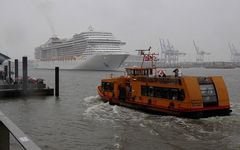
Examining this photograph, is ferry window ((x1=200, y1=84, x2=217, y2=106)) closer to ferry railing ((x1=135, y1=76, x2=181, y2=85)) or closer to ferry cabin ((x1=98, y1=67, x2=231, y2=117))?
ferry cabin ((x1=98, y1=67, x2=231, y2=117))

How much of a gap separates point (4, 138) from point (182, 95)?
638 inches

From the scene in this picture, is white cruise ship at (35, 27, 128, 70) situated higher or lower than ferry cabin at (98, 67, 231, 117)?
higher

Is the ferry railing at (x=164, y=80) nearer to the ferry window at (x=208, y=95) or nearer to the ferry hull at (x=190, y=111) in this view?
the ferry window at (x=208, y=95)

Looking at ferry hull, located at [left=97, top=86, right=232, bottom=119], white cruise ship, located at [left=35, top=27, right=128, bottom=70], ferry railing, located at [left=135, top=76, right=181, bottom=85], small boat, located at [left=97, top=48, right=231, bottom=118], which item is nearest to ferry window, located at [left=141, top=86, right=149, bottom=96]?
small boat, located at [left=97, top=48, right=231, bottom=118]

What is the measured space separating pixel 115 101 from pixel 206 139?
35.8 feet

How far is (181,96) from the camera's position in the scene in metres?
18.6

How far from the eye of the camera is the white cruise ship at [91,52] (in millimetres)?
89188

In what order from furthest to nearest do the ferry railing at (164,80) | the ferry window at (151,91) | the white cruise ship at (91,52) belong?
the white cruise ship at (91,52) → the ferry window at (151,91) → the ferry railing at (164,80)

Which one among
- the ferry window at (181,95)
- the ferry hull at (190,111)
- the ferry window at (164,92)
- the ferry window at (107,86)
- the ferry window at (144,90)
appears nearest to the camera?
the ferry hull at (190,111)

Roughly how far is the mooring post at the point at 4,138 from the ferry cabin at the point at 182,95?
1575cm

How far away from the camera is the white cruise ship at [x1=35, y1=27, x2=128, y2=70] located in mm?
89188

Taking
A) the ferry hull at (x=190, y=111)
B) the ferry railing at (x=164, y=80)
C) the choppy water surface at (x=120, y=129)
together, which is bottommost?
the choppy water surface at (x=120, y=129)

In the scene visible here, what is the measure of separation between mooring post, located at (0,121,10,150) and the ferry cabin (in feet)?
51.7

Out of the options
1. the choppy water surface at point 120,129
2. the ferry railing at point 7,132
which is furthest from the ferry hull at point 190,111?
the ferry railing at point 7,132
